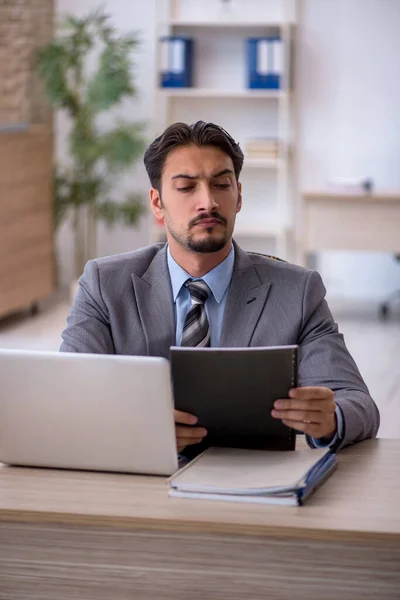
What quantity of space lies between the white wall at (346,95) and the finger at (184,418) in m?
6.39

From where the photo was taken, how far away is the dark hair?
225cm

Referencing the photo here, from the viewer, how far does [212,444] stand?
73.8 inches

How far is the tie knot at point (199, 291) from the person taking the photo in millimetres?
2293

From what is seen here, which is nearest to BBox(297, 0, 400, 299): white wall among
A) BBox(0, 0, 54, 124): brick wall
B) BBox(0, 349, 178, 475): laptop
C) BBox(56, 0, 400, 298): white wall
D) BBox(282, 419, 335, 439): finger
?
BBox(56, 0, 400, 298): white wall

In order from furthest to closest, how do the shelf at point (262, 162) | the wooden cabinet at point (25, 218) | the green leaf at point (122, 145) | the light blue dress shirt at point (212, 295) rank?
the shelf at point (262, 162) < the green leaf at point (122, 145) < the wooden cabinet at point (25, 218) < the light blue dress shirt at point (212, 295)

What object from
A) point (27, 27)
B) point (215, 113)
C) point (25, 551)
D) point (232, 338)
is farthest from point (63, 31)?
point (25, 551)

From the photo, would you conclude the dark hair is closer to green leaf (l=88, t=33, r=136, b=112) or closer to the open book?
the open book

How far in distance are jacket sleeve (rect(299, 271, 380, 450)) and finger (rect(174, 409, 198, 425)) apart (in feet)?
1.07

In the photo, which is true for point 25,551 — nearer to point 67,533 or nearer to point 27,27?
point 67,533

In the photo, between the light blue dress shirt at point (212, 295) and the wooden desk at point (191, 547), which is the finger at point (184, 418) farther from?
the light blue dress shirt at point (212, 295)

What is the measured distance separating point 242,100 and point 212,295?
6080 millimetres

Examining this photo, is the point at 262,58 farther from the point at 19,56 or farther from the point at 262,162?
the point at 19,56

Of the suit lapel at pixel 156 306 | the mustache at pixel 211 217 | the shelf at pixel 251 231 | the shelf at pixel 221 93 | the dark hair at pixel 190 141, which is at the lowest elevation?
the shelf at pixel 251 231

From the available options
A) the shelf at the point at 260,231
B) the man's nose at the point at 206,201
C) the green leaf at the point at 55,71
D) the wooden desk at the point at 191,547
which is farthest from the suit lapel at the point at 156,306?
the shelf at the point at 260,231
